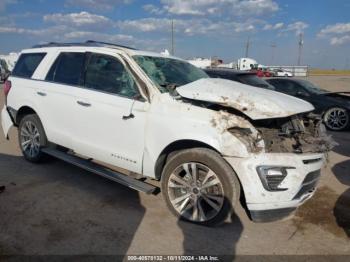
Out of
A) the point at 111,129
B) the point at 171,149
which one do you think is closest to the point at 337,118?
the point at 171,149

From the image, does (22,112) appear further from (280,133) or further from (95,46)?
(280,133)

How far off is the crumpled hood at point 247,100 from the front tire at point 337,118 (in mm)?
6635

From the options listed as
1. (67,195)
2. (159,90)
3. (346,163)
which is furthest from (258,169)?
(346,163)

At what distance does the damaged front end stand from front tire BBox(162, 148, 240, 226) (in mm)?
532

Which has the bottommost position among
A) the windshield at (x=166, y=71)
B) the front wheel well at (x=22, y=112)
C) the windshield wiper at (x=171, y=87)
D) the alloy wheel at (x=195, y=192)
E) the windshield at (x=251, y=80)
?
the alloy wheel at (x=195, y=192)

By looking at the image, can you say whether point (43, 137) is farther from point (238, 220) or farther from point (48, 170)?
point (238, 220)

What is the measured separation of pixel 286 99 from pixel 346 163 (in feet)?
11.0

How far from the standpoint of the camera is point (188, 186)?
12.3 feet

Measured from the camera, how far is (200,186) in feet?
12.0

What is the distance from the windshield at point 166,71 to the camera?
4.18 m

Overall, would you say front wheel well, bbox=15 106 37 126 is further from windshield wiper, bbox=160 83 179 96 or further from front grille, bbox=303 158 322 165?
front grille, bbox=303 158 322 165

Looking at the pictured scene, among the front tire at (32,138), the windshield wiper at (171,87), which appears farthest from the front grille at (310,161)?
the front tire at (32,138)

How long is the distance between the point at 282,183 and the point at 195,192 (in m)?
0.93

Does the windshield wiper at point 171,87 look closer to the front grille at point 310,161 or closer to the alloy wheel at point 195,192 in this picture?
the alloy wheel at point 195,192
